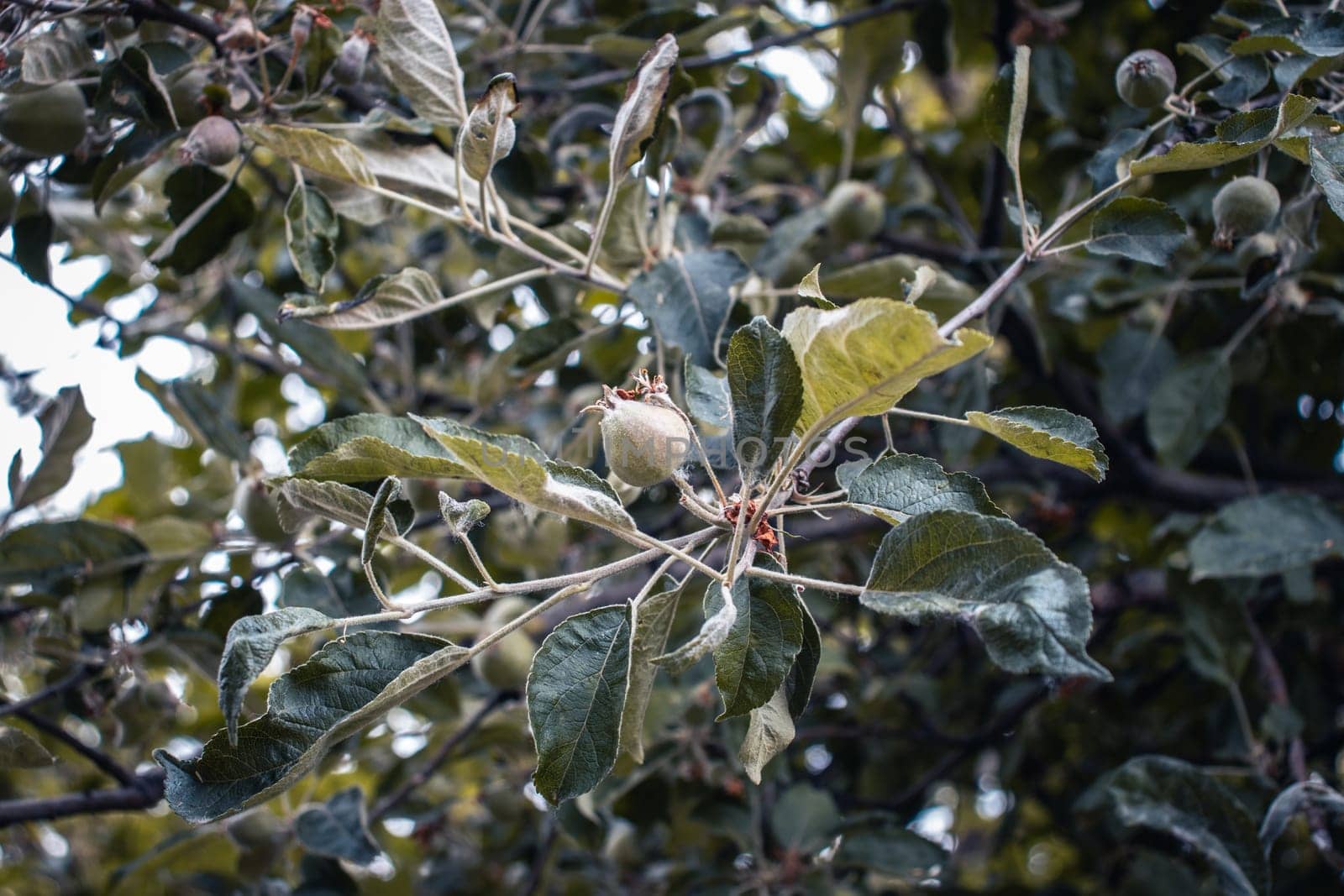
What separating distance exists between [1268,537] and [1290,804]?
446mm

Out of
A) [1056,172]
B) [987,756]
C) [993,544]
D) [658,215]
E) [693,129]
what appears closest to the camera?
[993,544]

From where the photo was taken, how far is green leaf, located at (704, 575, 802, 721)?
80 centimetres

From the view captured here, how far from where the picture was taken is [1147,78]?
1.17 m

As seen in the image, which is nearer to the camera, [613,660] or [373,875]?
[613,660]

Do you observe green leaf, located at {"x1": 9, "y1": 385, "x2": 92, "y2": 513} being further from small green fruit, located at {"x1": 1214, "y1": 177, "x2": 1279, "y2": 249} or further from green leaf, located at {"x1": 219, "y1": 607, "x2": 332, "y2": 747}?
small green fruit, located at {"x1": 1214, "y1": 177, "x2": 1279, "y2": 249}

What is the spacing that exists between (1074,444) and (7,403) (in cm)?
162

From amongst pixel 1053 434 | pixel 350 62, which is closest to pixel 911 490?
pixel 1053 434

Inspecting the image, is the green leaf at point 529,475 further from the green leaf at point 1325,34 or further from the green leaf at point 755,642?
the green leaf at point 1325,34

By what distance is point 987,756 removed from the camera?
286 cm

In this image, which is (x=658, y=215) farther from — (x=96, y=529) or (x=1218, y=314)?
(x=1218, y=314)

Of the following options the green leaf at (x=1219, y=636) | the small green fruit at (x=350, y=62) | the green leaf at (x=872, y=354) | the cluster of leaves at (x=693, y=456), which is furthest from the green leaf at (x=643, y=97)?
the green leaf at (x=1219, y=636)

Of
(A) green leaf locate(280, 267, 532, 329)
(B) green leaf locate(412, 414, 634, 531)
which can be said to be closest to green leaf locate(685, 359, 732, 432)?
(B) green leaf locate(412, 414, 634, 531)

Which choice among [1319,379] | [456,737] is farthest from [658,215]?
[1319,379]

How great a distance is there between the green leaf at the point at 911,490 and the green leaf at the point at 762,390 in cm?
10
